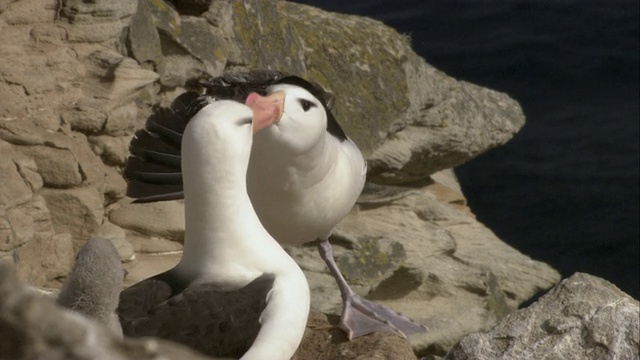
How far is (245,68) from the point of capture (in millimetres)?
7562

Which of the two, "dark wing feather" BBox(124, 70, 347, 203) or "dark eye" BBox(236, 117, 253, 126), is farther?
"dark wing feather" BBox(124, 70, 347, 203)

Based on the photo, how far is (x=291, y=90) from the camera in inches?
206

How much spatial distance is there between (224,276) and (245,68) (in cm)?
352

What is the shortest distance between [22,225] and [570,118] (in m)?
8.84

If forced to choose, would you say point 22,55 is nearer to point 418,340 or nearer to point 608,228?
point 418,340

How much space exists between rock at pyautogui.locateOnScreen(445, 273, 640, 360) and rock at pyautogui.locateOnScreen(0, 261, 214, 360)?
10.9ft

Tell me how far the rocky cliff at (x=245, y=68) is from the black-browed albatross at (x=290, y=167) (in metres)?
0.40

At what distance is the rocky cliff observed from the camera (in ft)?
19.3

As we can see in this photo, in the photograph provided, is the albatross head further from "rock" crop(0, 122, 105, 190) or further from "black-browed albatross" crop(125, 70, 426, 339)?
"rock" crop(0, 122, 105, 190)

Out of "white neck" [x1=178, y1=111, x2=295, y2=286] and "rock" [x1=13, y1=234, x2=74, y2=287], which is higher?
"white neck" [x1=178, y1=111, x2=295, y2=286]

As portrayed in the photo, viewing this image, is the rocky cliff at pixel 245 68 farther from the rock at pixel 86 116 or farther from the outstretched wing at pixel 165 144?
the outstretched wing at pixel 165 144

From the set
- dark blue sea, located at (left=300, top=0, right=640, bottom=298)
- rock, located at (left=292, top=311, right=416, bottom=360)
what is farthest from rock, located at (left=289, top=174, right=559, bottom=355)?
dark blue sea, located at (left=300, top=0, right=640, bottom=298)

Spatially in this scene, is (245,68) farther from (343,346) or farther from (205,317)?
(205,317)

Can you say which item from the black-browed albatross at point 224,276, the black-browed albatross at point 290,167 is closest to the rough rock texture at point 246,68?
the black-browed albatross at point 290,167
